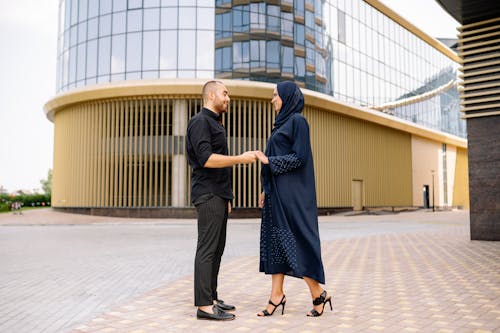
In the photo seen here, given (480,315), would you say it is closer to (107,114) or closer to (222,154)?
(222,154)

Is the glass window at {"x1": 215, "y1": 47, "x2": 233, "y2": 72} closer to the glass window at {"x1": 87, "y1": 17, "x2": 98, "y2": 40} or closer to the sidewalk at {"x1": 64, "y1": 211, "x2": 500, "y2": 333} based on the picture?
the glass window at {"x1": 87, "y1": 17, "x2": 98, "y2": 40}

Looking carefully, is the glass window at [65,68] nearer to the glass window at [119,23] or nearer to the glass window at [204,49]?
the glass window at [119,23]

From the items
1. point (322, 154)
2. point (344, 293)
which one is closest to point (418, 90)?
point (322, 154)

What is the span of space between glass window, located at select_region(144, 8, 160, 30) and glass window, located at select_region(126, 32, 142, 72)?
772 millimetres

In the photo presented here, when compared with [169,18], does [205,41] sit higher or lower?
lower

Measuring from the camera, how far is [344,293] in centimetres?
549

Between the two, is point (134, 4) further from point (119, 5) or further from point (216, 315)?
point (216, 315)

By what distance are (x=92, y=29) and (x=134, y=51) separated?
3.84 metres

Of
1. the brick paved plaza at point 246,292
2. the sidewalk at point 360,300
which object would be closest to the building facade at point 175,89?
the brick paved plaza at point 246,292

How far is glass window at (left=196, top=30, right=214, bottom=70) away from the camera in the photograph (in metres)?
29.4

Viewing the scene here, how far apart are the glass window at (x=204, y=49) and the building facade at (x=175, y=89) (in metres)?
0.06

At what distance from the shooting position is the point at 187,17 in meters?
29.5

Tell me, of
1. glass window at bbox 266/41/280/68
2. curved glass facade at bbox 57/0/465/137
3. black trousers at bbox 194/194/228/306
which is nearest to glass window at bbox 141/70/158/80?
curved glass facade at bbox 57/0/465/137

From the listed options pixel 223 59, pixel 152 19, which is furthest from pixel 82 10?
pixel 223 59
